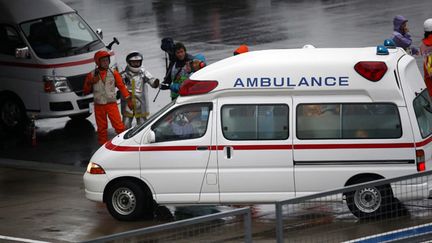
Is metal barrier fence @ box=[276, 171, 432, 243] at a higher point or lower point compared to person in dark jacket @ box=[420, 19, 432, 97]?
lower

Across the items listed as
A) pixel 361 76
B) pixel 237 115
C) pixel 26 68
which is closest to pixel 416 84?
pixel 361 76

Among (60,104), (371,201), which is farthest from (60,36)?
(371,201)

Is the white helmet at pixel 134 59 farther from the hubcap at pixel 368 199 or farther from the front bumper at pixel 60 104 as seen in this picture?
the hubcap at pixel 368 199

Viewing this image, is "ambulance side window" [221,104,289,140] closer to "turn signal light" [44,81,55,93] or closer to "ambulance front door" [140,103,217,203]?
"ambulance front door" [140,103,217,203]

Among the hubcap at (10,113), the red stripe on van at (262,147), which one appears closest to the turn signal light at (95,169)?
the red stripe on van at (262,147)

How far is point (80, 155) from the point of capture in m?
19.5

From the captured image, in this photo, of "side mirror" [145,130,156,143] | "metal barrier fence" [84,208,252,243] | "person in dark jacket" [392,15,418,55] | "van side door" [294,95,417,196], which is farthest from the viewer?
"person in dark jacket" [392,15,418,55]

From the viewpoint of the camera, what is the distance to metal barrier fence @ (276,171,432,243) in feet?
32.9

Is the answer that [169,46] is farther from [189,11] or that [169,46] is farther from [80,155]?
[189,11]

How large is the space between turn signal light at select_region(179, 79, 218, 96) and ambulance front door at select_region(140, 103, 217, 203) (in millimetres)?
158

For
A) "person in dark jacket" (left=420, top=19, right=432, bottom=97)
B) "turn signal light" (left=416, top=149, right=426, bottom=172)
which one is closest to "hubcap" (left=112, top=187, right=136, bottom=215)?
"turn signal light" (left=416, top=149, right=426, bottom=172)

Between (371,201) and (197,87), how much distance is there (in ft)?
13.0

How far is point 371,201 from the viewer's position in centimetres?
1088

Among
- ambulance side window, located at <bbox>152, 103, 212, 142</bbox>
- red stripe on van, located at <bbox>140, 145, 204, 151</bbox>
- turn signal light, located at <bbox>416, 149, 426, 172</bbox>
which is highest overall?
ambulance side window, located at <bbox>152, 103, 212, 142</bbox>
